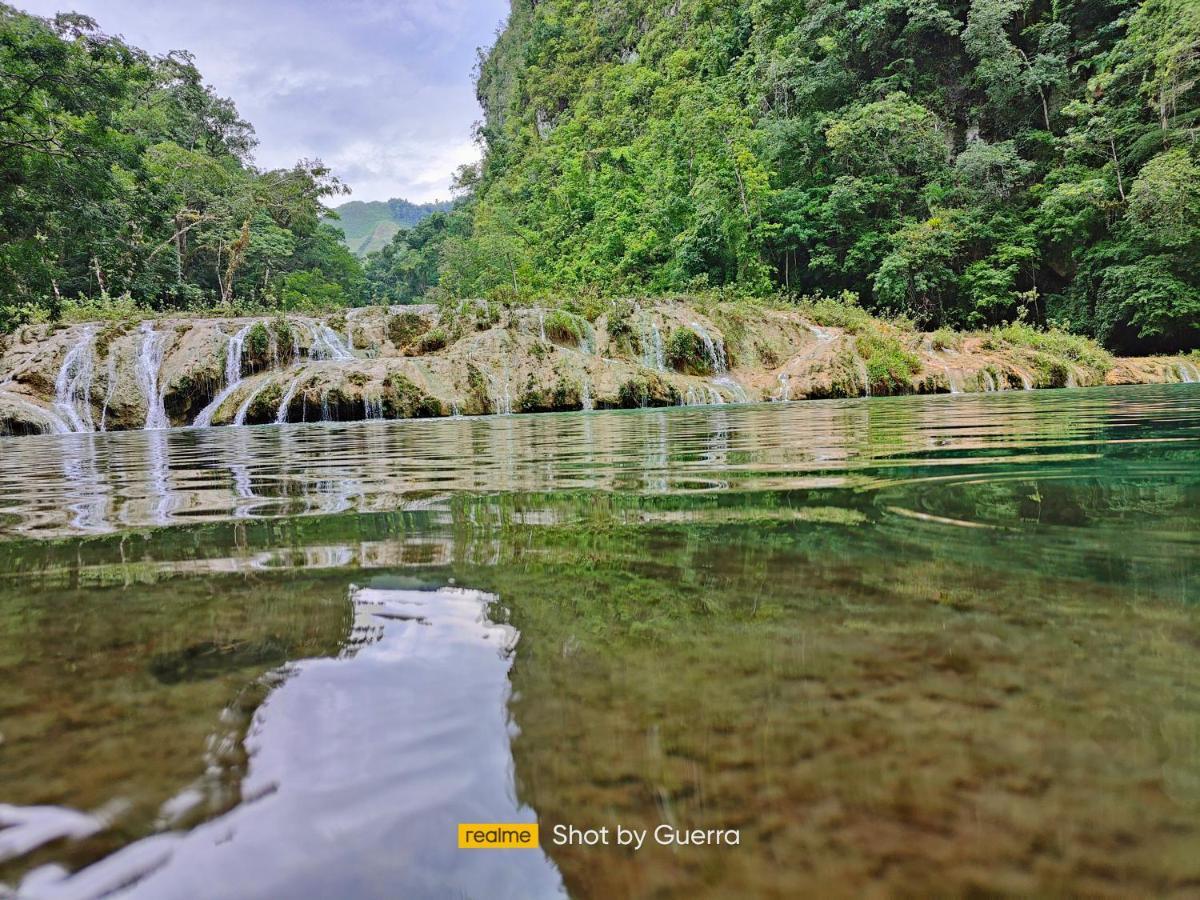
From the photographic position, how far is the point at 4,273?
1130cm

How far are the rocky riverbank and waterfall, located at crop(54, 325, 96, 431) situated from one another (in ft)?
0.08

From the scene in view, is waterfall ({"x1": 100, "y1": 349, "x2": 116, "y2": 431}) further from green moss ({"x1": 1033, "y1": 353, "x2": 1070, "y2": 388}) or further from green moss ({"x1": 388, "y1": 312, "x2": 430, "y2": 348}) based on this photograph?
green moss ({"x1": 1033, "y1": 353, "x2": 1070, "y2": 388})

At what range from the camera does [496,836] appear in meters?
0.53

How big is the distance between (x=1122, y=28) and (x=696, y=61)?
53.7 feet

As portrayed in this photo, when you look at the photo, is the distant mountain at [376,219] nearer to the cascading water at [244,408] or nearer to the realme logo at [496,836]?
the cascading water at [244,408]

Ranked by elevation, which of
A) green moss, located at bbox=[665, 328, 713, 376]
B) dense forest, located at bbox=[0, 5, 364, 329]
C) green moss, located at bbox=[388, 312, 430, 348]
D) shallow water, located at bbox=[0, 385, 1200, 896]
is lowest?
shallow water, located at bbox=[0, 385, 1200, 896]

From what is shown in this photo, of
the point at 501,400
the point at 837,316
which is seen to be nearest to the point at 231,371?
the point at 501,400

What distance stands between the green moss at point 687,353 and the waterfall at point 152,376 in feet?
32.7

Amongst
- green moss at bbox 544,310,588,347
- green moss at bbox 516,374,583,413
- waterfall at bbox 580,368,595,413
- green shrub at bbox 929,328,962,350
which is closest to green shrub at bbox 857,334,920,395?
green shrub at bbox 929,328,962,350

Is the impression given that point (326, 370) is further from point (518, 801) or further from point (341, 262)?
point (341, 262)

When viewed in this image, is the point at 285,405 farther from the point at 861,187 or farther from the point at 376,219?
the point at 376,219

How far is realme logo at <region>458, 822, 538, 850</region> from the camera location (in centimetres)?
51

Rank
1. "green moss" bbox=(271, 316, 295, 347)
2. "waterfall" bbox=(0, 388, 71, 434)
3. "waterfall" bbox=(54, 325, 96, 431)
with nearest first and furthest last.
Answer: "waterfall" bbox=(0, 388, 71, 434)
"waterfall" bbox=(54, 325, 96, 431)
"green moss" bbox=(271, 316, 295, 347)

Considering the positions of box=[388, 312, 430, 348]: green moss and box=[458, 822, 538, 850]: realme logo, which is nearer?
box=[458, 822, 538, 850]: realme logo
